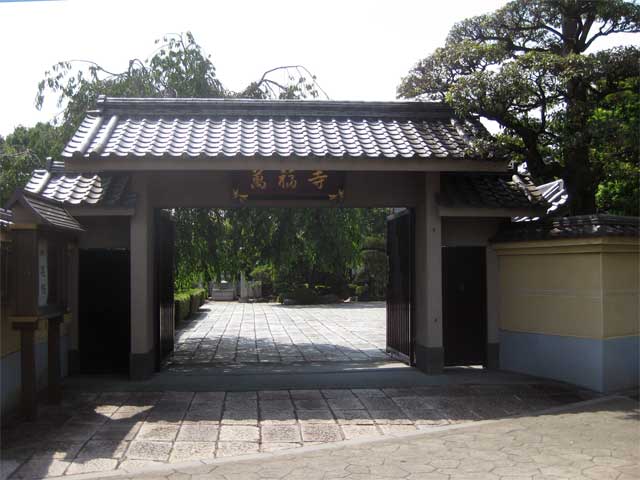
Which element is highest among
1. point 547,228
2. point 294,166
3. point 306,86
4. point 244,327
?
point 306,86

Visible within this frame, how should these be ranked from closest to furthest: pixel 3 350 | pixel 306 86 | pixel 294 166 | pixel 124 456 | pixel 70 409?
pixel 124 456, pixel 3 350, pixel 70 409, pixel 294 166, pixel 306 86

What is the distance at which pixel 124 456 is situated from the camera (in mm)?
6156

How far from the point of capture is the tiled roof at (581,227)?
879 cm

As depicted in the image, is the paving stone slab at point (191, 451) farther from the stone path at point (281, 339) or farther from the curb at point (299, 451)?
the stone path at point (281, 339)

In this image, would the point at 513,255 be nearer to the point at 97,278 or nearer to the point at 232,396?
the point at 232,396

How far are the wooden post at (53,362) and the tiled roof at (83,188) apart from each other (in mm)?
2136

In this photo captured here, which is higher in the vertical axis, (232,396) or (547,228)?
(547,228)

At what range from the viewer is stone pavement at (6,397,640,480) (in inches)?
222

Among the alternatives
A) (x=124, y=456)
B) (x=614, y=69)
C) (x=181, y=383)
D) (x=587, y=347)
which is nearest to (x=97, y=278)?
(x=181, y=383)

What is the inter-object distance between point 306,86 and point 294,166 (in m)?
6.44

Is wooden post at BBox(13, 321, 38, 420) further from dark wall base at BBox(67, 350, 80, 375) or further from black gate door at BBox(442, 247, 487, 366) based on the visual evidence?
black gate door at BBox(442, 247, 487, 366)

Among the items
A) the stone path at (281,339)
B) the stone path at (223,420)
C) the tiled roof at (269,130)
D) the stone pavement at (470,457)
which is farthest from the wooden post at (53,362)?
the stone path at (281,339)

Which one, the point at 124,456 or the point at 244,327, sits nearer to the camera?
the point at 124,456

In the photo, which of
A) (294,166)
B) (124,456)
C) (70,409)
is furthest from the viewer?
(294,166)
